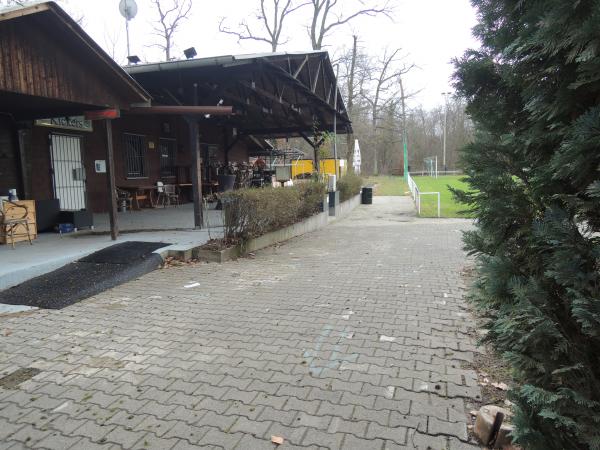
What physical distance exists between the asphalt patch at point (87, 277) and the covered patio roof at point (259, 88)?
14.4 ft

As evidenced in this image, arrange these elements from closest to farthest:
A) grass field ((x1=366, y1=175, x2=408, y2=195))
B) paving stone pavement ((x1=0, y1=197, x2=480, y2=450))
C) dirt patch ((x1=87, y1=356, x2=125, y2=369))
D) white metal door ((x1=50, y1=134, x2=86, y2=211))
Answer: paving stone pavement ((x1=0, y1=197, x2=480, y2=450))
dirt patch ((x1=87, y1=356, x2=125, y2=369))
white metal door ((x1=50, y1=134, x2=86, y2=211))
grass field ((x1=366, y1=175, x2=408, y2=195))

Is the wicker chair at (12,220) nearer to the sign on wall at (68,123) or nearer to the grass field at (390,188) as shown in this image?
the sign on wall at (68,123)

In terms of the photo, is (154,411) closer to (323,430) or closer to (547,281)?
(323,430)

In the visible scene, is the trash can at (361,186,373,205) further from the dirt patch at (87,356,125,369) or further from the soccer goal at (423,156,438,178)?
the soccer goal at (423,156,438,178)

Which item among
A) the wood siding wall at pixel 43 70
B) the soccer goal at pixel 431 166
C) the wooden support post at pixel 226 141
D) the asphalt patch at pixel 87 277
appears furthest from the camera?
the soccer goal at pixel 431 166

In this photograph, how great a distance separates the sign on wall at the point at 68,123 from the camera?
415 inches

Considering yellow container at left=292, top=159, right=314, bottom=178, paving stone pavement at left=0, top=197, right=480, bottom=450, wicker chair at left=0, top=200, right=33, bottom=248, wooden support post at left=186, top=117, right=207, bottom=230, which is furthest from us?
yellow container at left=292, top=159, right=314, bottom=178

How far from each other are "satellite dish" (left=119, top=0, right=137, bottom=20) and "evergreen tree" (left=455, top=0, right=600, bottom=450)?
43.6 feet

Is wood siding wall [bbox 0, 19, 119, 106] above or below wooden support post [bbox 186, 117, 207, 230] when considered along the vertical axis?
above

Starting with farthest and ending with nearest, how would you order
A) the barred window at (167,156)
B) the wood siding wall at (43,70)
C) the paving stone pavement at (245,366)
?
1. the barred window at (167,156)
2. the wood siding wall at (43,70)
3. the paving stone pavement at (245,366)

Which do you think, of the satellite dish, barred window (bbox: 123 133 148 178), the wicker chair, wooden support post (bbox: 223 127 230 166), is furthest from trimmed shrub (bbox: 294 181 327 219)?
wooden support post (bbox: 223 127 230 166)

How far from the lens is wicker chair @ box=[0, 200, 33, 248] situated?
7.64 meters

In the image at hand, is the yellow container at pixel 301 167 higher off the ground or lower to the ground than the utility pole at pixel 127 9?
lower

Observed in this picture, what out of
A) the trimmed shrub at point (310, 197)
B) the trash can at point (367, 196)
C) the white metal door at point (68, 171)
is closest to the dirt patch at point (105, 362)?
the trimmed shrub at point (310, 197)
